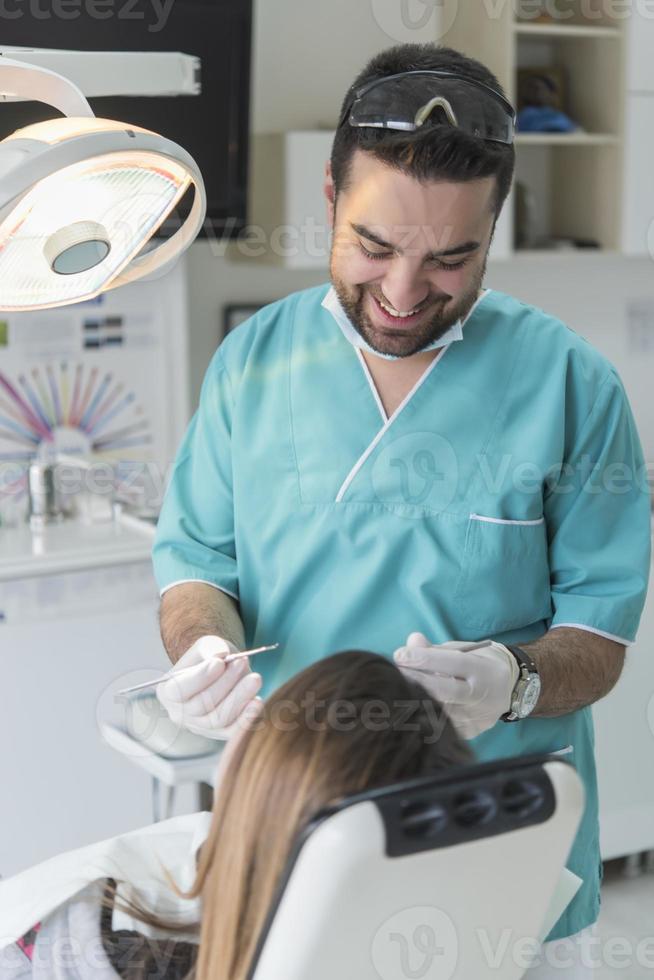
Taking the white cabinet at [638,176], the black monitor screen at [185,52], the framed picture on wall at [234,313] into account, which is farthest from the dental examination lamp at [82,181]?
the white cabinet at [638,176]

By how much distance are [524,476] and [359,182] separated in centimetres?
36

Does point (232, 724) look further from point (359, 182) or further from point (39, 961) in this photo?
point (359, 182)

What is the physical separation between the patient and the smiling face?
1.43ft

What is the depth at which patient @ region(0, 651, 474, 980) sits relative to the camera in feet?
2.80

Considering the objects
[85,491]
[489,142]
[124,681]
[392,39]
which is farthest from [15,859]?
[392,39]

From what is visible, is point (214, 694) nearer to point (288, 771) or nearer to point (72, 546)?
point (288, 771)

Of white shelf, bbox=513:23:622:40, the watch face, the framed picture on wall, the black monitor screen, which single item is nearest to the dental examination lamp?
the watch face

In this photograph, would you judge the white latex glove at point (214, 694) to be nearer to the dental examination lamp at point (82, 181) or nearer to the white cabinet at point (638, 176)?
the dental examination lamp at point (82, 181)

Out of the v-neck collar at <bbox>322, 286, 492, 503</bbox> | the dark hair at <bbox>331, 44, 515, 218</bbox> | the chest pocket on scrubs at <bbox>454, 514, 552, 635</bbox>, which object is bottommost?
the chest pocket on scrubs at <bbox>454, 514, 552, 635</bbox>

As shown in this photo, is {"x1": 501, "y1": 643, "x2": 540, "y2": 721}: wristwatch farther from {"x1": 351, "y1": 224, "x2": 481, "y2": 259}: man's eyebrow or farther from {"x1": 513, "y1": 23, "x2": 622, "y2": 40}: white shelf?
{"x1": 513, "y1": 23, "x2": 622, "y2": 40}: white shelf

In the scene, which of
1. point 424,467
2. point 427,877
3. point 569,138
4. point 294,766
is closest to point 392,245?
point 424,467

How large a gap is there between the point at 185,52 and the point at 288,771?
1.98 metres

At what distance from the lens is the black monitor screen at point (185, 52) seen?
2.38 meters

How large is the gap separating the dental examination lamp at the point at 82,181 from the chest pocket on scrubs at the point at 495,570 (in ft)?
1.51
